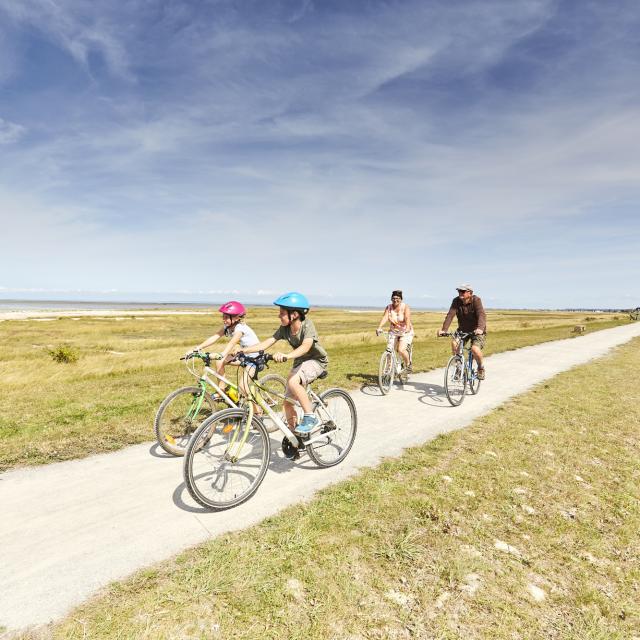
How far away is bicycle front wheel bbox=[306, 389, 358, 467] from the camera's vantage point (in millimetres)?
6055

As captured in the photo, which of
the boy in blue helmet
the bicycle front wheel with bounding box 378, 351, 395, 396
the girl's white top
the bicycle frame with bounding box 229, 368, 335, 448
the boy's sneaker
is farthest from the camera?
the bicycle front wheel with bounding box 378, 351, 395, 396

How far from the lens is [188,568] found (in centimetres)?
354

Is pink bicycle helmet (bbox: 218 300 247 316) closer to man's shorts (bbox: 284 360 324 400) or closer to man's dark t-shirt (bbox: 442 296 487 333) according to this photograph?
man's shorts (bbox: 284 360 324 400)

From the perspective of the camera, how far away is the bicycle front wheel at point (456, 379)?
995cm

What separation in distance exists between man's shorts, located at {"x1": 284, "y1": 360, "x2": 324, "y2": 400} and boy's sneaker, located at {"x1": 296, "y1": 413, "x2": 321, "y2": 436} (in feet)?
1.20

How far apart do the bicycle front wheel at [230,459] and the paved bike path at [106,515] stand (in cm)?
21

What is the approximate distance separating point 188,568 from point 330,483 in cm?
235

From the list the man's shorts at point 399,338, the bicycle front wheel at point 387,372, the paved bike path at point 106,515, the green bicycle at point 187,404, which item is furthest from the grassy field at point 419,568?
the man's shorts at point 399,338

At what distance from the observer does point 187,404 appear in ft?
20.6

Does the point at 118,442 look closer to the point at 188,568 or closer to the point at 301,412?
the point at 301,412

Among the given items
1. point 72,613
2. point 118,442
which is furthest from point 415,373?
point 72,613

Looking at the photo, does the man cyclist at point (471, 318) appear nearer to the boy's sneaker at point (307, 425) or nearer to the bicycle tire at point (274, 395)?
the bicycle tire at point (274, 395)

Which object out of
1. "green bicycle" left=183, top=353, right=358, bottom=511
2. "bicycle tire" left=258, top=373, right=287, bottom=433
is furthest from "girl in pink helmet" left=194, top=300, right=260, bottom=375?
"green bicycle" left=183, top=353, right=358, bottom=511

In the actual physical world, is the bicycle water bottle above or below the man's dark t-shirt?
below
